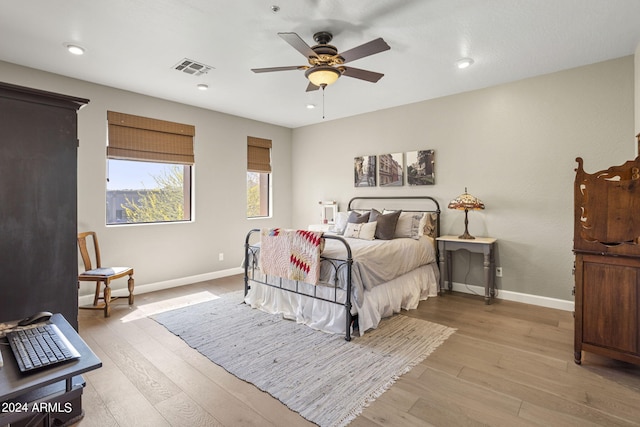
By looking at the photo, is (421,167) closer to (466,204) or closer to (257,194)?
(466,204)

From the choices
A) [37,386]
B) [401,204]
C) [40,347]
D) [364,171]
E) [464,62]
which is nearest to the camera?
[37,386]

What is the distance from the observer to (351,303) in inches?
115

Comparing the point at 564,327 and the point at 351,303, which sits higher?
the point at 351,303

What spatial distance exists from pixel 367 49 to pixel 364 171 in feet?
9.75

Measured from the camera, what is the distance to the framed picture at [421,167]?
4.58 m

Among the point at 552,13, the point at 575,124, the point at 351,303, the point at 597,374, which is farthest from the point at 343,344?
the point at 575,124

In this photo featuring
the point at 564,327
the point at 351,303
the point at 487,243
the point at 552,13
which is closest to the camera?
the point at 552,13

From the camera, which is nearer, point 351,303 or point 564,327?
point 351,303

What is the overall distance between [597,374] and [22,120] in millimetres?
3843

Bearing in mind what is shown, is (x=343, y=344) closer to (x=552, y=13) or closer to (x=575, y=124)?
(x=552, y=13)

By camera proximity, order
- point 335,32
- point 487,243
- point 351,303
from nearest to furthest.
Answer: point 335,32, point 351,303, point 487,243

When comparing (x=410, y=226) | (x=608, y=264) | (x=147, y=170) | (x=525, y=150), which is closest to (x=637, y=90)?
(x=525, y=150)

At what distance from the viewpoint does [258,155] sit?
589 cm

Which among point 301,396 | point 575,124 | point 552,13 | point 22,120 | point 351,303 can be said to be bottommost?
point 301,396
